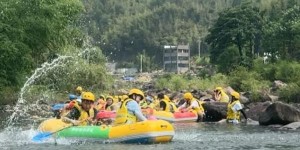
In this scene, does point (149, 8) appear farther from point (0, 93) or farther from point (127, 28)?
point (0, 93)

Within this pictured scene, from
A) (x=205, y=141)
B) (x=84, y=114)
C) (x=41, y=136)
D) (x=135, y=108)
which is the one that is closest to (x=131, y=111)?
(x=135, y=108)

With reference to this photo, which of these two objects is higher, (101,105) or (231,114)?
(101,105)

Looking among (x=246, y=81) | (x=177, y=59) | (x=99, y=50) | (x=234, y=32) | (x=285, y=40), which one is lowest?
(x=246, y=81)

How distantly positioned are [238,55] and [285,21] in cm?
601

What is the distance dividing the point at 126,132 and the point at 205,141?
2574 mm

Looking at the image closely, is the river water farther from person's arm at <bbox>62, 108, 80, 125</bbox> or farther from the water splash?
the water splash

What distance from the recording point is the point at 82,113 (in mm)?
15789

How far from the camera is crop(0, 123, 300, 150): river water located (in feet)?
49.1

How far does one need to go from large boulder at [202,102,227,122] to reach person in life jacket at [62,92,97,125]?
33.5 ft

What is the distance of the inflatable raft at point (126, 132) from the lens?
14.9 meters

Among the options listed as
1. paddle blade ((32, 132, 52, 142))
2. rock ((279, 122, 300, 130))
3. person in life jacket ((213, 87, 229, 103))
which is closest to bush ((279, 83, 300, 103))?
person in life jacket ((213, 87, 229, 103))

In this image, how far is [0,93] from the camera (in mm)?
32312

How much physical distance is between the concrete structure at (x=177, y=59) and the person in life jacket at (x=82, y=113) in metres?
116

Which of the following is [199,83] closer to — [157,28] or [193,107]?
[193,107]
